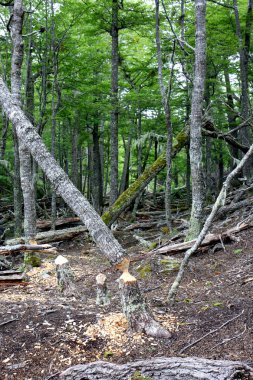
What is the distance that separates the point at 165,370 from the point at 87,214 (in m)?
1.98

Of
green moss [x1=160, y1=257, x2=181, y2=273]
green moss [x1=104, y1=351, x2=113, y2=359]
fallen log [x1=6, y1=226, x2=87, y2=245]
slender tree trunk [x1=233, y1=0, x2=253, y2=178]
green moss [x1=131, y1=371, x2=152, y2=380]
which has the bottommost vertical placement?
fallen log [x1=6, y1=226, x2=87, y2=245]

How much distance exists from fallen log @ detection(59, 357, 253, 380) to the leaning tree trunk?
0.78 meters

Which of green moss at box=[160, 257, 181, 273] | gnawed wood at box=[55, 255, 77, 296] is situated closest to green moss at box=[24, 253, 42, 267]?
gnawed wood at box=[55, 255, 77, 296]

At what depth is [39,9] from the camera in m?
12.4

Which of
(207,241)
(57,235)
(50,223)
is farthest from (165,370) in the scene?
(50,223)

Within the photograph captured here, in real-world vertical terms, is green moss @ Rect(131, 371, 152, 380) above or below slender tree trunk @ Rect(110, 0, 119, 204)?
below

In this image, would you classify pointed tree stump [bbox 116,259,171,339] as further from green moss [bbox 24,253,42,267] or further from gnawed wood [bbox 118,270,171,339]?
green moss [bbox 24,253,42,267]

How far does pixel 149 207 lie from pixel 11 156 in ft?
23.6

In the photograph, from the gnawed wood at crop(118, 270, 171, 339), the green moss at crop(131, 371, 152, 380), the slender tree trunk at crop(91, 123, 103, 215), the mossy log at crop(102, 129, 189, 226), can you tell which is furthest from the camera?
the slender tree trunk at crop(91, 123, 103, 215)

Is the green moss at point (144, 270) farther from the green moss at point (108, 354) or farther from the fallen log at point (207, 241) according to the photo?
the green moss at point (108, 354)

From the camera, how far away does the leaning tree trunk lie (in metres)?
4.17

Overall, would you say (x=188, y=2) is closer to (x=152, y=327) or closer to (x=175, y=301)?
(x=175, y=301)

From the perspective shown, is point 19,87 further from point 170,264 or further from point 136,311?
point 136,311

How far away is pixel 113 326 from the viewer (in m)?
4.27
